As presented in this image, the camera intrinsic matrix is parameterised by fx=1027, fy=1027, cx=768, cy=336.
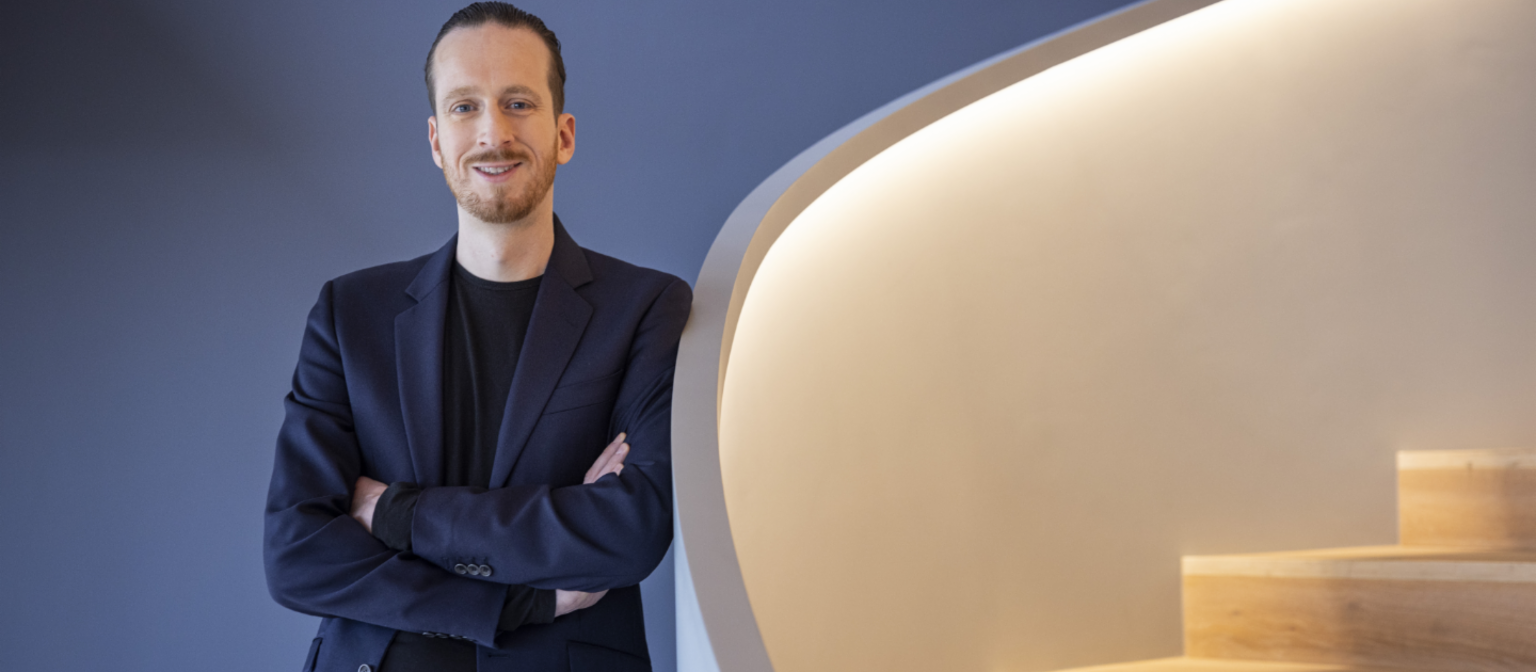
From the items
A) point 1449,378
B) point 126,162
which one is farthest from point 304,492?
point 1449,378

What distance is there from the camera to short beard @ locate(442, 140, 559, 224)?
152cm

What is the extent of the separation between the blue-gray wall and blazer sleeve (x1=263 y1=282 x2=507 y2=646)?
3.71ft

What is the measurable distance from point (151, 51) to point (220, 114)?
0.79 feet

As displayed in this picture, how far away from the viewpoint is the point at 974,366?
201 cm

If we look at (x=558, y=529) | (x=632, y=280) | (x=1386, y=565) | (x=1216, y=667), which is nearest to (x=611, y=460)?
(x=558, y=529)

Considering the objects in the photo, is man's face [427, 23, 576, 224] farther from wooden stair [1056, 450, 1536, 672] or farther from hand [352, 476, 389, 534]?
wooden stair [1056, 450, 1536, 672]

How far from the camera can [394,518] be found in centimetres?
141

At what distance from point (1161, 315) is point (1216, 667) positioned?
0.71 m

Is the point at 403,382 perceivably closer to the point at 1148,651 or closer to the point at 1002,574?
the point at 1002,574

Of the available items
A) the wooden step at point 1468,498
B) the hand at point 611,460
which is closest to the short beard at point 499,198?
the hand at point 611,460

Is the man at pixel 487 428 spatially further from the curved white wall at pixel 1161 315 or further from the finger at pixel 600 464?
the curved white wall at pixel 1161 315

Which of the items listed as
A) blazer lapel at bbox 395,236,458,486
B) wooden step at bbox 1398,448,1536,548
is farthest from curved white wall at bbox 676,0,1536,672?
blazer lapel at bbox 395,236,458,486

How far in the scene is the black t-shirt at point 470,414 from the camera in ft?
4.62

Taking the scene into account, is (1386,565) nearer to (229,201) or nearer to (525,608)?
(525,608)
